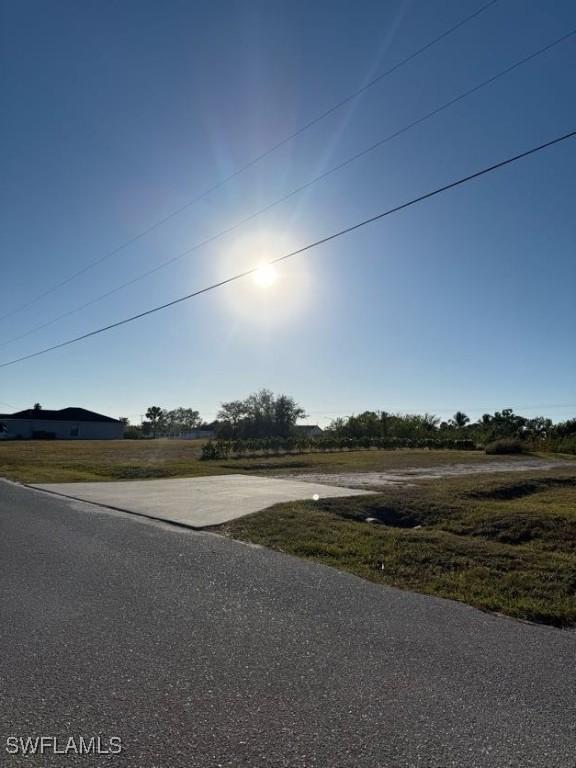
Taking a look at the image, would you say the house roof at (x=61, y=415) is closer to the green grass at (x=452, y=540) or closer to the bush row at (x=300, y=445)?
the bush row at (x=300, y=445)

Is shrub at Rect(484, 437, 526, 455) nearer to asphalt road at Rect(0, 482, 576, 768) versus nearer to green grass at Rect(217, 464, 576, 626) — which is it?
green grass at Rect(217, 464, 576, 626)

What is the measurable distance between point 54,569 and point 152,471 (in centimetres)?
1438

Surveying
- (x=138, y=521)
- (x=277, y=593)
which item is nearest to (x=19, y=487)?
(x=138, y=521)

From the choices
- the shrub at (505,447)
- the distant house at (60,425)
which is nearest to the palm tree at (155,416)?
the distant house at (60,425)

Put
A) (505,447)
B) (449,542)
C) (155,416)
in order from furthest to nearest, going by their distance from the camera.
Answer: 1. (155,416)
2. (505,447)
3. (449,542)

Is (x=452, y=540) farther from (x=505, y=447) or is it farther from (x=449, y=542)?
(x=505, y=447)

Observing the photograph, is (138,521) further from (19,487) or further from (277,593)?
(19,487)

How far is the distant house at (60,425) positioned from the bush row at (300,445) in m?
46.5

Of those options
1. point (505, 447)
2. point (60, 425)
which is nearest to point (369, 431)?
point (505, 447)

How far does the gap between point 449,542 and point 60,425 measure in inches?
3045

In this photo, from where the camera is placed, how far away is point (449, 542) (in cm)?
737

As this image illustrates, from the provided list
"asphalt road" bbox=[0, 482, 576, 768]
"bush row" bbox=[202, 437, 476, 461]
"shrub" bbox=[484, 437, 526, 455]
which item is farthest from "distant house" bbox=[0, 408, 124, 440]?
"asphalt road" bbox=[0, 482, 576, 768]

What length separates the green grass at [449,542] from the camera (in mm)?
5512

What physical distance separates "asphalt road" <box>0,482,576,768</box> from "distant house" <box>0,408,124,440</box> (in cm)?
7400
